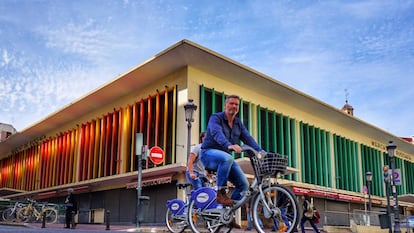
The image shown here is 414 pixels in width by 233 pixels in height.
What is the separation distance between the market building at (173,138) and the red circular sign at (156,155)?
0.53m

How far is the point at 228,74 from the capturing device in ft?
76.3

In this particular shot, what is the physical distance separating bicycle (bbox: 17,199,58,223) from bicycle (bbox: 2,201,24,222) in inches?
8.0

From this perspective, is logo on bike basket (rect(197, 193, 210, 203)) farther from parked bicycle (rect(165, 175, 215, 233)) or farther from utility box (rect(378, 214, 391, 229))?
utility box (rect(378, 214, 391, 229))

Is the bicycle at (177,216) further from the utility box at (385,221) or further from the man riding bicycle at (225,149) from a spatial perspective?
the utility box at (385,221)

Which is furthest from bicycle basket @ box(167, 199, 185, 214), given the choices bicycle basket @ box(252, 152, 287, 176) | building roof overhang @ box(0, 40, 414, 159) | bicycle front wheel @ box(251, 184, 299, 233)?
building roof overhang @ box(0, 40, 414, 159)

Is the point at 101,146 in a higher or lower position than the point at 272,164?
higher

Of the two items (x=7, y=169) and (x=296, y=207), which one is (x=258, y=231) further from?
(x=7, y=169)

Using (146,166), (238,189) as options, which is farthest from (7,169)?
(238,189)

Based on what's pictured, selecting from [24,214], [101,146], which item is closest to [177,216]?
[24,214]

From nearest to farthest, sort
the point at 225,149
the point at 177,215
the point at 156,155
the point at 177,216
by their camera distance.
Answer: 1. the point at 225,149
2. the point at 177,216
3. the point at 177,215
4. the point at 156,155

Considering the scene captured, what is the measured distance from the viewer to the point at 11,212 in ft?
66.5

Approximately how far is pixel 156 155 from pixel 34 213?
6104 millimetres

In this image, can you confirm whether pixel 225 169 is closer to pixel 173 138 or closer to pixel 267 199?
pixel 267 199

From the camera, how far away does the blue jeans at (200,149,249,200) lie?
555 cm
